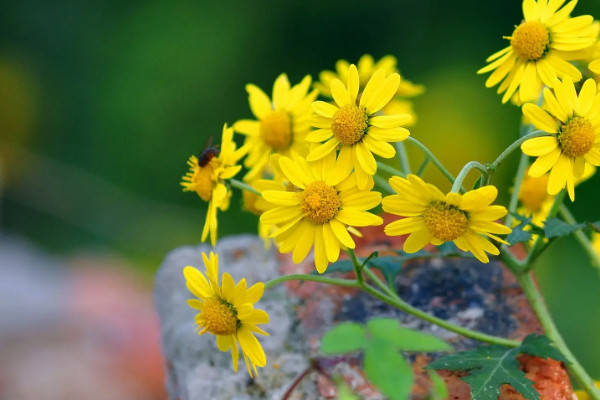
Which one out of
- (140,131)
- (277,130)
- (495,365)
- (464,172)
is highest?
(140,131)

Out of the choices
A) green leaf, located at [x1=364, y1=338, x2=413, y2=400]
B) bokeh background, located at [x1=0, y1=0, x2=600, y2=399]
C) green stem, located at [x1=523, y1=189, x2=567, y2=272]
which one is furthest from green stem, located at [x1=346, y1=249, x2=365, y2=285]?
bokeh background, located at [x1=0, y1=0, x2=600, y2=399]

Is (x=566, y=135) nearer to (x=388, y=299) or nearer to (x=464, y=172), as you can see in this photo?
(x=464, y=172)

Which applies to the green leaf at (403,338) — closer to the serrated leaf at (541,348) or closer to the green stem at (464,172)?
the green stem at (464,172)

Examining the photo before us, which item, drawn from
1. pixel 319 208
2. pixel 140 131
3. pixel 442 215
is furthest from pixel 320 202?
pixel 140 131

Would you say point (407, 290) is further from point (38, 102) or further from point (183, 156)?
point (38, 102)

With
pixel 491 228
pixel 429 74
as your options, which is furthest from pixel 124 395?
pixel 491 228

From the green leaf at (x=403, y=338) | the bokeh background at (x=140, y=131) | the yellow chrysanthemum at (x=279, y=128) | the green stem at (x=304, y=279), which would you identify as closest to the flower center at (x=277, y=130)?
the yellow chrysanthemum at (x=279, y=128)
